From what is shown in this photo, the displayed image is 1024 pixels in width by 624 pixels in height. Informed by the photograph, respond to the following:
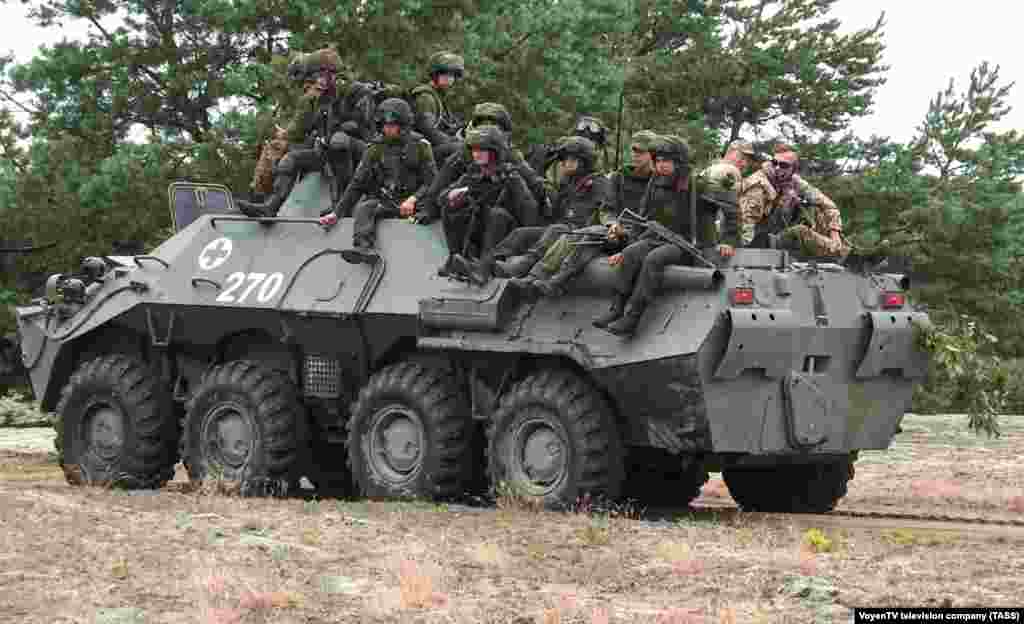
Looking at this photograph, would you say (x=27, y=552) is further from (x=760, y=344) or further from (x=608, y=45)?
(x=608, y=45)

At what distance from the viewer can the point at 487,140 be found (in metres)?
16.8

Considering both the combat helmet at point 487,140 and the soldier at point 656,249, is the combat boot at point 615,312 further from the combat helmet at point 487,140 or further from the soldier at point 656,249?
the combat helmet at point 487,140

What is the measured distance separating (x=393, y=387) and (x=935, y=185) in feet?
71.9

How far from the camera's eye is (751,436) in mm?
15359

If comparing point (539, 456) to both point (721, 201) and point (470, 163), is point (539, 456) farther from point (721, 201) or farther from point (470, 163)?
point (470, 163)

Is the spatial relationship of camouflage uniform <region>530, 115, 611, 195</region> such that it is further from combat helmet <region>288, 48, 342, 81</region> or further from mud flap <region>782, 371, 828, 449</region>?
mud flap <region>782, 371, 828, 449</region>

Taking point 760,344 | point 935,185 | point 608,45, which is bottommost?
point 760,344

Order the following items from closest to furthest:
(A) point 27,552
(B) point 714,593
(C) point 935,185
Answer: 1. (B) point 714,593
2. (A) point 27,552
3. (C) point 935,185

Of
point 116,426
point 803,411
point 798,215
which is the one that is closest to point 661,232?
point 803,411

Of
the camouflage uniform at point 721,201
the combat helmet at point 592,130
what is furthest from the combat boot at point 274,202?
the camouflage uniform at point 721,201

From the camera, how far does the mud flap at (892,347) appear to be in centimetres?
1605


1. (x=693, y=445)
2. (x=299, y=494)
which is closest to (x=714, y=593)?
(x=693, y=445)

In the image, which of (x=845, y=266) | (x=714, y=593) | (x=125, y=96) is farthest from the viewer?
(x=125, y=96)

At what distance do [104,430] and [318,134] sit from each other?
3.32 m
